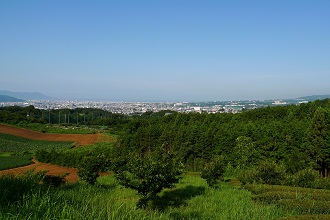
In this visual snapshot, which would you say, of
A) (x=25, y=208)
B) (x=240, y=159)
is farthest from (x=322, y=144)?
(x=25, y=208)

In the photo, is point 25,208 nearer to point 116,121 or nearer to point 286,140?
point 286,140

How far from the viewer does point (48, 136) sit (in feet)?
270

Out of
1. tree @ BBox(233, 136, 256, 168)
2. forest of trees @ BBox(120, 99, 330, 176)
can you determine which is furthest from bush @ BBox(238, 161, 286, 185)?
tree @ BBox(233, 136, 256, 168)

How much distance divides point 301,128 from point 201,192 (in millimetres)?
28003

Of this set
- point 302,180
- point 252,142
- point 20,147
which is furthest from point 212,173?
point 20,147

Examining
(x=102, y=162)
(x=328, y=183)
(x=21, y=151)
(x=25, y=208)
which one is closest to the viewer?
(x=25, y=208)

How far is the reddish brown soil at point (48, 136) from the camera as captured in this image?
3096 inches

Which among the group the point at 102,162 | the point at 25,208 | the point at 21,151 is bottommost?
the point at 21,151

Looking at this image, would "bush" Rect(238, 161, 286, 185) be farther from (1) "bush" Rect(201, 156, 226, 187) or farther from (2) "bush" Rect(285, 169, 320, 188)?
(1) "bush" Rect(201, 156, 226, 187)

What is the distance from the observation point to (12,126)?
85.4 m

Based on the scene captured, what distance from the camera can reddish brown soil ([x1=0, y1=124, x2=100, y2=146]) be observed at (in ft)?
258

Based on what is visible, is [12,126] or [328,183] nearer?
[328,183]

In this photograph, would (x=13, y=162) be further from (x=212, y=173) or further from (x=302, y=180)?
(x=302, y=180)

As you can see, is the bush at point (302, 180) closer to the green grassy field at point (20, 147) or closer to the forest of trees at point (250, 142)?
the forest of trees at point (250, 142)
